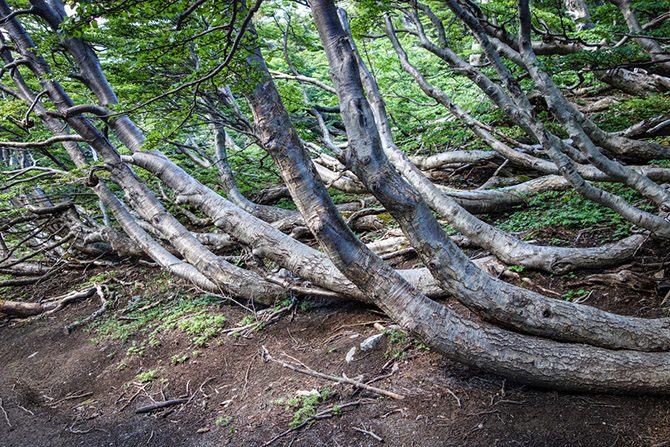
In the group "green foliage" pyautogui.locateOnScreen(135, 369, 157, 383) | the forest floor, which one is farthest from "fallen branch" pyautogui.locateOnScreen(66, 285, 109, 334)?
"green foliage" pyautogui.locateOnScreen(135, 369, 157, 383)

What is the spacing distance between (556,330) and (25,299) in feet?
31.8

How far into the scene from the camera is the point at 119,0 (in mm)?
2676

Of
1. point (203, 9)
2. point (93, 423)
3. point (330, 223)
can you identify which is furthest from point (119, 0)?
point (93, 423)

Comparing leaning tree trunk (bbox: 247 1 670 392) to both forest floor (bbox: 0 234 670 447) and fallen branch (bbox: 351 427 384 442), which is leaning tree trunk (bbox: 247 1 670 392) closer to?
forest floor (bbox: 0 234 670 447)

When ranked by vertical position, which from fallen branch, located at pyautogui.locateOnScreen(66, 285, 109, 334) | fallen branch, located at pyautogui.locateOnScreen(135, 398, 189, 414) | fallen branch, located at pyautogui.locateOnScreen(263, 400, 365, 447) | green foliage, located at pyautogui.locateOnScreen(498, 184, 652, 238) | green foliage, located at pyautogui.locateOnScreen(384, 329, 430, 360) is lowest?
green foliage, located at pyautogui.locateOnScreen(498, 184, 652, 238)

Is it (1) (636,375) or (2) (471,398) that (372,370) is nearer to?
(2) (471,398)

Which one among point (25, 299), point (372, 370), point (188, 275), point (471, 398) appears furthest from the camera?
point (25, 299)

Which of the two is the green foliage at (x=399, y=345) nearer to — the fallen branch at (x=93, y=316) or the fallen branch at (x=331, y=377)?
the fallen branch at (x=331, y=377)

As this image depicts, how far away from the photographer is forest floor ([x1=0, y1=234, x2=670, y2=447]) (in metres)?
2.55

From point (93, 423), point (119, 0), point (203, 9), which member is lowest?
point (93, 423)

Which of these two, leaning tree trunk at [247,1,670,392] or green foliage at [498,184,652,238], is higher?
leaning tree trunk at [247,1,670,392]

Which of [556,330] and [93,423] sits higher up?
[93,423]

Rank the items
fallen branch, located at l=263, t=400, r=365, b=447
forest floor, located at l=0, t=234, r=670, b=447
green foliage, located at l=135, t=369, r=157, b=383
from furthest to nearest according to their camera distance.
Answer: green foliage, located at l=135, t=369, r=157, b=383 < fallen branch, located at l=263, t=400, r=365, b=447 < forest floor, located at l=0, t=234, r=670, b=447

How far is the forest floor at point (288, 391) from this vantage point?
2.55 m
